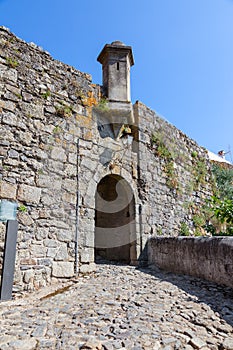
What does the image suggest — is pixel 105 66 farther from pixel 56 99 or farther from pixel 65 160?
pixel 65 160

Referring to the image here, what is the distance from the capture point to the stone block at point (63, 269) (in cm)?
400

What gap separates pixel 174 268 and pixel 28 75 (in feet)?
13.1

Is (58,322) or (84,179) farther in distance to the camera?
(84,179)

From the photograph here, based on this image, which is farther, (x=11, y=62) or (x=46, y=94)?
(x=46, y=94)

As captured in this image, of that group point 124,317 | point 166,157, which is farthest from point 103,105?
point 124,317

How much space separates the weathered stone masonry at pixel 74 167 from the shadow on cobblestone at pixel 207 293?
1.49 m

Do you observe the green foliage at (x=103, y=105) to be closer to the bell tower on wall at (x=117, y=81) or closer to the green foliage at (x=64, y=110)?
the bell tower on wall at (x=117, y=81)

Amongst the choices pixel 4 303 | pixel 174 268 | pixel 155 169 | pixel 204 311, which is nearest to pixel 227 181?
pixel 155 169

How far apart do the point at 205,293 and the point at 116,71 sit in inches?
174

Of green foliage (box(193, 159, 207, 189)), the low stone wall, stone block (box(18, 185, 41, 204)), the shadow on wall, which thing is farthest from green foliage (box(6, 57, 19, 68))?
green foliage (box(193, 159, 207, 189))

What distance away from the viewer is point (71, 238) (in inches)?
171

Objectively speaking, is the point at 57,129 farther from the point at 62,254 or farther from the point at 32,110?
the point at 62,254

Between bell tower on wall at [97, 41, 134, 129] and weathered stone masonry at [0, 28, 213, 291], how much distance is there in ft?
0.07

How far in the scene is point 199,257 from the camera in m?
3.78
